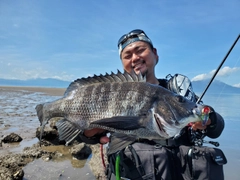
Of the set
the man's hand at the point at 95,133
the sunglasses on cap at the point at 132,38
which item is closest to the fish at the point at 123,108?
the man's hand at the point at 95,133

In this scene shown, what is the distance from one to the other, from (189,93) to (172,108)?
109 cm

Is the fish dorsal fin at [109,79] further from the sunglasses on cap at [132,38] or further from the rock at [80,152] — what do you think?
the rock at [80,152]

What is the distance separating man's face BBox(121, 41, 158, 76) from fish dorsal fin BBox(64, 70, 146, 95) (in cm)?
89

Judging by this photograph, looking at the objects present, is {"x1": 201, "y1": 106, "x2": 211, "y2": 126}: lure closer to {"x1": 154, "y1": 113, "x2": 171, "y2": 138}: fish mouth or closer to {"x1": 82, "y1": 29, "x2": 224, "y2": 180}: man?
{"x1": 82, "y1": 29, "x2": 224, "y2": 180}: man

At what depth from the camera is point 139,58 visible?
3.78 metres

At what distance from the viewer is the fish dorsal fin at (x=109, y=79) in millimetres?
2853

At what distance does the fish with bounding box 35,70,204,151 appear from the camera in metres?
2.46

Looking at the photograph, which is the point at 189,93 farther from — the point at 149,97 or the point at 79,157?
the point at 79,157

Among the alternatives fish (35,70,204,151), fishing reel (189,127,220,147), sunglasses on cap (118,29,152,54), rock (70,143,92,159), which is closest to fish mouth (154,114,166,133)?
fish (35,70,204,151)

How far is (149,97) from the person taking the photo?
2.59 m

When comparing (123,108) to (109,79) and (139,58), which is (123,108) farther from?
(139,58)

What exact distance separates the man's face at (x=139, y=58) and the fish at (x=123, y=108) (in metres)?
0.95

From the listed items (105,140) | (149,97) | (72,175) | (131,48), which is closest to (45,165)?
(72,175)

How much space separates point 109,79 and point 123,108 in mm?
542
